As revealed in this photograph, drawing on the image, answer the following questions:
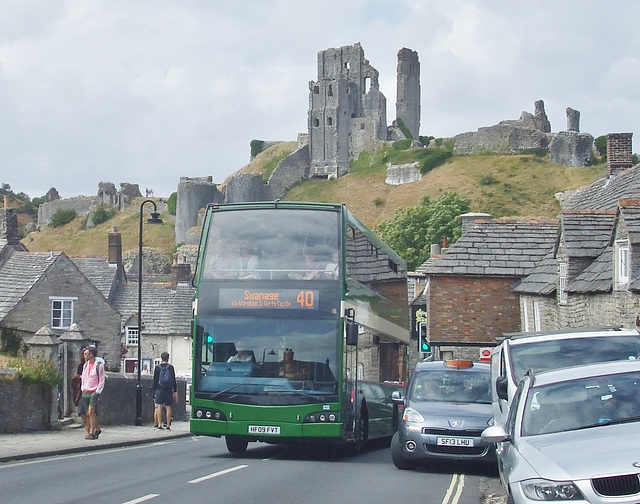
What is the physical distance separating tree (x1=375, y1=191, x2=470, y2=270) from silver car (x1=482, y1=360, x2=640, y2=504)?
7443cm

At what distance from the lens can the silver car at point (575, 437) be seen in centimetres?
783

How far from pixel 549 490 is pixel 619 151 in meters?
31.8

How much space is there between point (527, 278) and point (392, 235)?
5661cm

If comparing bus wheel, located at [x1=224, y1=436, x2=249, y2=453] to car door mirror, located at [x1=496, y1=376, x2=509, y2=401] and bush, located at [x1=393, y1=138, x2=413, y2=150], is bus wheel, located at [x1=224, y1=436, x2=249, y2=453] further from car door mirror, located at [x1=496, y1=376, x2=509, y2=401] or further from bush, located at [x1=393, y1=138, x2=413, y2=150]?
bush, located at [x1=393, y1=138, x2=413, y2=150]

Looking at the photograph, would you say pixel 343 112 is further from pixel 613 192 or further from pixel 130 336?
pixel 613 192

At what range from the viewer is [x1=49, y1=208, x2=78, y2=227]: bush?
502 ft

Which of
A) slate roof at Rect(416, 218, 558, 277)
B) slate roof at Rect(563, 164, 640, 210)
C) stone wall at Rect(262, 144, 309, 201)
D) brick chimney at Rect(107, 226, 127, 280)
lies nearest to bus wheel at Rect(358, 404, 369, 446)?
slate roof at Rect(563, 164, 640, 210)

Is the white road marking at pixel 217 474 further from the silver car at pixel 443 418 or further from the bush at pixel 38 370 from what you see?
the bush at pixel 38 370

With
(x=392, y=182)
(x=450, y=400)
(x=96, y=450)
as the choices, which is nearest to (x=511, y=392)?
(x=450, y=400)

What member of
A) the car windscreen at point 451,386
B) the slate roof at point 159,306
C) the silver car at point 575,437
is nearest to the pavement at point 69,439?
the car windscreen at point 451,386

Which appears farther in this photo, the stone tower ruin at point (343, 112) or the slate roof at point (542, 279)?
the stone tower ruin at point (343, 112)

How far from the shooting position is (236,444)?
750 inches

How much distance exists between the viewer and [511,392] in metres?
12.7

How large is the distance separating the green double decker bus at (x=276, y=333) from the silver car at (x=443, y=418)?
1.21 meters
